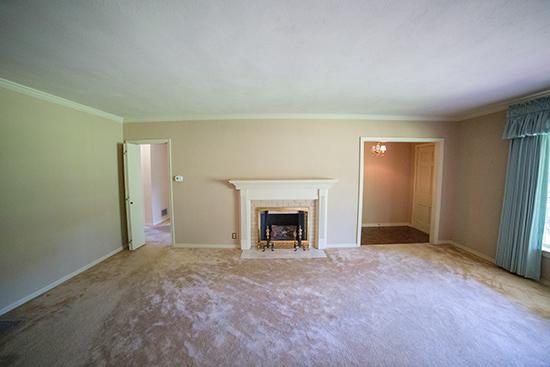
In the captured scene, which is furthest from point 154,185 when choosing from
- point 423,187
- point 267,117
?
point 423,187

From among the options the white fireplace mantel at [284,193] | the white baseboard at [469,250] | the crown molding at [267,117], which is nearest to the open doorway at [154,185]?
the crown molding at [267,117]

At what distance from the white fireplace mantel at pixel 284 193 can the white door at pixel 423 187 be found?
277 centimetres

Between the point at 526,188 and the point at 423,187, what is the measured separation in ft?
6.88

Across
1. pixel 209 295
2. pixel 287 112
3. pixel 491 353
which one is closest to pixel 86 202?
pixel 209 295

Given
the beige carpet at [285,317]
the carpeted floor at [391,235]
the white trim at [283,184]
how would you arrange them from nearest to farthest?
the beige carpet at [285,317] < the white trim at [283,184] < the carpeted floor at [391,235]

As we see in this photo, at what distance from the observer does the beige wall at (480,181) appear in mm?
3032

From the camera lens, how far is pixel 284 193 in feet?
11.5

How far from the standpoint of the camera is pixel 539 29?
130 centimetres

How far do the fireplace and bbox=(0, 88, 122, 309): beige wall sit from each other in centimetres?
268

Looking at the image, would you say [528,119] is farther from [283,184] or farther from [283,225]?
[283,225]

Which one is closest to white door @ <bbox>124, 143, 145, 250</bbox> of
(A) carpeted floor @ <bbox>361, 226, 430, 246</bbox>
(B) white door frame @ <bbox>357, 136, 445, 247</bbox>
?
(B) white door frame @ <bbox>357, 136, 445, 247</bbox>

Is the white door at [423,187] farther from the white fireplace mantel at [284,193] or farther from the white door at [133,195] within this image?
the white door at [133,195]

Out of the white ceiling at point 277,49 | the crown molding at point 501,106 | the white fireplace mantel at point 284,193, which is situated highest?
the crown molding at point 501,106

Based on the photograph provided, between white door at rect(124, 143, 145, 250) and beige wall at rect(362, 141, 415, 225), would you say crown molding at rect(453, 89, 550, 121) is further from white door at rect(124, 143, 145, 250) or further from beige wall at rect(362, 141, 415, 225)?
white door at rect(124, 143, 145, 250)
